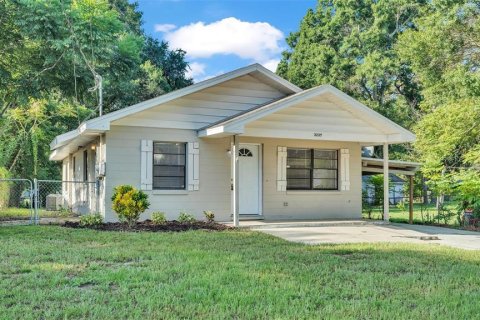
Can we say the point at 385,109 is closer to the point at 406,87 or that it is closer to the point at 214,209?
the point at 406,87

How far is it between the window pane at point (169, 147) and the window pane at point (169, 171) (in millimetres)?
421

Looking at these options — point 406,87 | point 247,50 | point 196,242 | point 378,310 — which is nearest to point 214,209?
point 196,242

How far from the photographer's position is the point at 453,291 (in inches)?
202

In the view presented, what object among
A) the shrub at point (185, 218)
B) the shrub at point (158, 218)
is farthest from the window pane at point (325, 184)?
the shrub at point (158, 218)

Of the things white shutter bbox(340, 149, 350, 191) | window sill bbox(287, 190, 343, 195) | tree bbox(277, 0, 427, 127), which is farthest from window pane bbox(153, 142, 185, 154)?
tree bbox(277, 0, 427, 127)

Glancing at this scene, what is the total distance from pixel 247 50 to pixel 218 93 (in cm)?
1329

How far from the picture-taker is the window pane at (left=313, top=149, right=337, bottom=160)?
13945 mm

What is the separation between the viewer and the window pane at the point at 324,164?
45.7ft

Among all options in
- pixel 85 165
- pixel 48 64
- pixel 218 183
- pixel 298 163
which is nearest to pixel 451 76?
pixel 298 163

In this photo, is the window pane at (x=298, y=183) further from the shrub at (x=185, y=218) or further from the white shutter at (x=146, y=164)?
the white shutter at (x=146, y=164)

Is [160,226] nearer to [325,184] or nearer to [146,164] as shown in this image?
[146,164]

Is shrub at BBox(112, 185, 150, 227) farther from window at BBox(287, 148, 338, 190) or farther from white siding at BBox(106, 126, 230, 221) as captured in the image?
window at BBox(287, 148, 338, 190)

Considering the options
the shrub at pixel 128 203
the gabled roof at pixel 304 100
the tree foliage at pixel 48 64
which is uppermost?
the tree foliage at pixel 48 64

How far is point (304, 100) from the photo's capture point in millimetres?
11742
